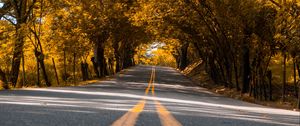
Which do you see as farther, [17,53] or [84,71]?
[84,71]

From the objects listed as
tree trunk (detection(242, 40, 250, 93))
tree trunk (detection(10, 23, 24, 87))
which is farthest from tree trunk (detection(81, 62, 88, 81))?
tree trunk (detection(242, 40, 250, 93))

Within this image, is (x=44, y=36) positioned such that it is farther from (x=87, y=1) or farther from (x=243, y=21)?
(x=243, y=21)

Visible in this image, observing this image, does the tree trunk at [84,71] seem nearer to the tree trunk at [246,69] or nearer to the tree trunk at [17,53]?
the tree trunk at [17,53]

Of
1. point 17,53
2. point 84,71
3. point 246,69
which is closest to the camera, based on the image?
point 246,69

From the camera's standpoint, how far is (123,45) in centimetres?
7075

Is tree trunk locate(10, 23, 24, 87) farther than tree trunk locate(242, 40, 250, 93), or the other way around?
tree trunk locate(10, 23, 24, 87)

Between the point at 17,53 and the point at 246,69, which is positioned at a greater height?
the point at 17,53

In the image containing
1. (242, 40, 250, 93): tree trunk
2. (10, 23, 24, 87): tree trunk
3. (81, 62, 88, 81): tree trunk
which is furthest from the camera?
(81, 62, 88, 81): tree trunk

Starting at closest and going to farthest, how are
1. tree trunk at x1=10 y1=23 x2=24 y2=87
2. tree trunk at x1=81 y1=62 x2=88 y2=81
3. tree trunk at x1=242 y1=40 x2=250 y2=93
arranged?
1. tree trunk at x1=242 y1=40 x2=250 y2=93
2. tree trunk at x1=10 y1=23 x2=24 y2=87
3. tree trunk at x1=81 y1=62 x2=88 y2=81

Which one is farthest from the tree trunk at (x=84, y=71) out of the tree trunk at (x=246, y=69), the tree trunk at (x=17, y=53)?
the tree trunk at (x=246, y=69)

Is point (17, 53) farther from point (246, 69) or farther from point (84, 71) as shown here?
point (246, 69)

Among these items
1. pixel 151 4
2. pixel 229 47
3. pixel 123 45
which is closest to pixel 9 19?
pixel 151 4

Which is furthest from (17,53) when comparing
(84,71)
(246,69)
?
(246,69)

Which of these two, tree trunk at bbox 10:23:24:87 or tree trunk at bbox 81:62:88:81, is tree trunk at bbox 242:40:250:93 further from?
tree trunk at bbox 81:62:88:81
